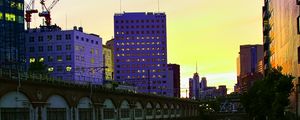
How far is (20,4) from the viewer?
575ft

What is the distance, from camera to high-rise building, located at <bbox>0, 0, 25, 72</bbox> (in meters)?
166

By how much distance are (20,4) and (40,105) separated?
4230 inches

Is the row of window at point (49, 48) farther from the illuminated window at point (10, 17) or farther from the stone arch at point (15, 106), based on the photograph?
the stone arch at point (15, 106)

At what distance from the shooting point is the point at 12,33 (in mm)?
171250

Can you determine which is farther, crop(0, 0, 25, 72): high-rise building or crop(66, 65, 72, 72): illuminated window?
crop(66, 65, 72, 72): illuminated window

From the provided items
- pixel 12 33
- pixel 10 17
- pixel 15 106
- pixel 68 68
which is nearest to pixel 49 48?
pixel 68 68

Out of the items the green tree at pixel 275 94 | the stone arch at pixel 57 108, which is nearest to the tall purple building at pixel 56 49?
the stone arch at pixel 57 108

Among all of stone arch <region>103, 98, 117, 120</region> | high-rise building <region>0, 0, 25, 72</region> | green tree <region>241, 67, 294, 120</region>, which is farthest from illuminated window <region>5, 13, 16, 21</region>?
green tree <region>241, 67, 294, 120</region>

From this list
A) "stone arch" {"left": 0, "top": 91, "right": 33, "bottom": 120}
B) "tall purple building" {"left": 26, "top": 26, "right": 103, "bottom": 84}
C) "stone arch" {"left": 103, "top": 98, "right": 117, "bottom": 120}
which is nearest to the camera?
"stone arch" {"left": 0, "top": 91, "right": 33, "bottom": 120}

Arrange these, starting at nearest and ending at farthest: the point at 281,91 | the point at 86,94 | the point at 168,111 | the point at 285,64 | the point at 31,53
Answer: the point at 281,91
the point at 285,64
the point at 86,94
the point at 168,111
the point at 31,53

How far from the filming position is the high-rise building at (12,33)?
543 ft

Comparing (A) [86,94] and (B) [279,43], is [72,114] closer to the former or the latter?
(A) [86,94]

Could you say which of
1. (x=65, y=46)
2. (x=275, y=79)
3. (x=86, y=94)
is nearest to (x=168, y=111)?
(x=65, y=46)

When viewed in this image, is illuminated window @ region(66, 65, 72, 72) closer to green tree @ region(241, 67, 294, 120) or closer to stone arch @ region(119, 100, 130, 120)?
stone arch @ region(119, 100, 130, 120)
